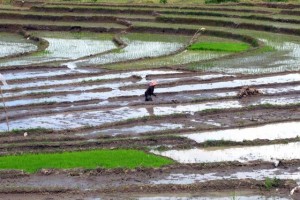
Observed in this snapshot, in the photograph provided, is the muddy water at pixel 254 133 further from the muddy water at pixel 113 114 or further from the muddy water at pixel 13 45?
the muddy water at pixel 13 45

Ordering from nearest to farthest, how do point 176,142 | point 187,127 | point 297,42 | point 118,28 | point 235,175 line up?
1. point 235,175
2. point 176,142
3. point 187,127
4. point 297,42
5. point 118,28

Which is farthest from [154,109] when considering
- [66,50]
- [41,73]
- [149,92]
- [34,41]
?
[34,41]

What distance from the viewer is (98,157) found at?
8703mm

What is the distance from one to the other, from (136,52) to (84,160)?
10.0 meters

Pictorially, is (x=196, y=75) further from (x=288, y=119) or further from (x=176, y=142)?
(x=176, y=142)

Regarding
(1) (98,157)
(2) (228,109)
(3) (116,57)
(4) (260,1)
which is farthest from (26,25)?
(1) (98,157)

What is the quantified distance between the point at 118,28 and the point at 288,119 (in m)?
12.7

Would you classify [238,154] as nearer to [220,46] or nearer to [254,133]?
[254,133]

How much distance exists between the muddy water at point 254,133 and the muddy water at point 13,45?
383 inches

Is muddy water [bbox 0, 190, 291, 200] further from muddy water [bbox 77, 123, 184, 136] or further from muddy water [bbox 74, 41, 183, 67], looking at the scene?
muddy water [bbox 74, 41, 183, 67]

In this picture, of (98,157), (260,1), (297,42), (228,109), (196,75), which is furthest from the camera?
(260,1)

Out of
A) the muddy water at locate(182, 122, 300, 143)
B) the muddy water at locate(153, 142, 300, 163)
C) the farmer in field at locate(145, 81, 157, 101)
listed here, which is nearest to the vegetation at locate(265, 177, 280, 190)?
the muddy water at locate(153, 142, 300, 163)

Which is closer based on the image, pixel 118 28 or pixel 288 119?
pixel 288 119

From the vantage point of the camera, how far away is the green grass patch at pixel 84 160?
27.6ft
